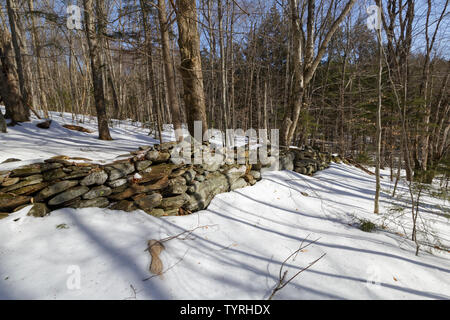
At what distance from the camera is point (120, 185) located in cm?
271

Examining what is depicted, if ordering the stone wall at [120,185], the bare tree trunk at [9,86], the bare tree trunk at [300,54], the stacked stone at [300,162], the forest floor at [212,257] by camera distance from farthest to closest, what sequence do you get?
the bare tree trunk at [9,86], the stacked stone at [300,162], the bare tree trunk at [300,54], the stone wall at [120,185], the forest floor at [212,257]

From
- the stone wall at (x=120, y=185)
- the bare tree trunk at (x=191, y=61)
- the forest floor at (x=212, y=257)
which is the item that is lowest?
the forest floor at (x=212, y=257)

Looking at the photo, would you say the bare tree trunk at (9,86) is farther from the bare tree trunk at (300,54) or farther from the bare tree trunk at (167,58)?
the bare tree trunk at (300,54)

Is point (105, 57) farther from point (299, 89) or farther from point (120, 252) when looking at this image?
point (120, 252)

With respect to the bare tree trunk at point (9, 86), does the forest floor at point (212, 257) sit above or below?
below

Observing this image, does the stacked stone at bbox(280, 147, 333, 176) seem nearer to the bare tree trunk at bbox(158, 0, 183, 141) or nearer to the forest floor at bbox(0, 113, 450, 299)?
the forest floor at bbox(0, 113, 450, 299)

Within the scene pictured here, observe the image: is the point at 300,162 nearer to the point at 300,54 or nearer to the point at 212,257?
the point at 300,54

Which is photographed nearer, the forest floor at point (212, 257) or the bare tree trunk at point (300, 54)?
the forest floor at point (212, 257)

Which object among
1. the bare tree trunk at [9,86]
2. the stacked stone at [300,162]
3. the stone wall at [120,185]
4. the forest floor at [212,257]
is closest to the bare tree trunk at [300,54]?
the stacked stone at [300,162]

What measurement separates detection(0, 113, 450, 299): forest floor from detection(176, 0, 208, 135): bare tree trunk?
2146 millimetres

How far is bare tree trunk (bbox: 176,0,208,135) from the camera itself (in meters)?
3.46

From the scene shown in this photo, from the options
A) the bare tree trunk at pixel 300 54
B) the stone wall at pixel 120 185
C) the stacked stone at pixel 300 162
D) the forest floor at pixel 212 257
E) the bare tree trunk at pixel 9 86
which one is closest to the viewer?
the forest floor at pixel 212 257

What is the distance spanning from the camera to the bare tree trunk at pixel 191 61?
3.46m

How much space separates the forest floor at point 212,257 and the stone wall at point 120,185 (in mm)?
156
